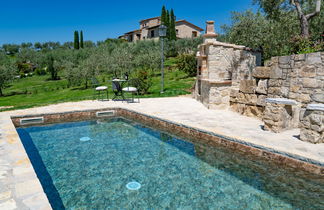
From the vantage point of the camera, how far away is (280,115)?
4910 mm

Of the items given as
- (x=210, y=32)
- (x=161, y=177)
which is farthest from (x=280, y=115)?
(x=210, y=32)

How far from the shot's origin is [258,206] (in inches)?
110

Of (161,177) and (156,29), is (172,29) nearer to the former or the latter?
(156,29)

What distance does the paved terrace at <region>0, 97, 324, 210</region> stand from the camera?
96.7 inches

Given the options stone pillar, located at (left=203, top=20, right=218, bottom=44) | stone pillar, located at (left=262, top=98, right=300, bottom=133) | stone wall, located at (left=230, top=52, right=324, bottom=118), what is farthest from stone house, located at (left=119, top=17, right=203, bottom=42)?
stone pillar, located at (left=262, top=98, right=300, bottom=133)

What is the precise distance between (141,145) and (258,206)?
9.58 ft

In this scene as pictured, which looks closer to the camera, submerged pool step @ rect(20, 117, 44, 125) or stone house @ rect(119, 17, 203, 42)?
submerged pool step @ rect(20, 117, 44, 125)

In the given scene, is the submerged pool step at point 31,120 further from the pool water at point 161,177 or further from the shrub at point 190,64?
the shrub at point 190,64

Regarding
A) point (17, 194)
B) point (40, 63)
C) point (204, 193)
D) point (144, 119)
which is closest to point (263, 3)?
point (144, 119)

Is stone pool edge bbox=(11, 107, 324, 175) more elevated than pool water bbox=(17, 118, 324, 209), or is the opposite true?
stone pool edge bbox=(11, 107, 324, 175)

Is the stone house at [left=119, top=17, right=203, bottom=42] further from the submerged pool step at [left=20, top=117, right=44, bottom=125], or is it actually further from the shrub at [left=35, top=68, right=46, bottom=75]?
the submerged pool step at [left=20, top=117, right=44, bottom=125]

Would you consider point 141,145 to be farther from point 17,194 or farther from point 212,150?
point 17,194

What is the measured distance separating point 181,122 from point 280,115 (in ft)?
7.11

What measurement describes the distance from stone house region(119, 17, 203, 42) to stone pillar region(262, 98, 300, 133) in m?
39.6
